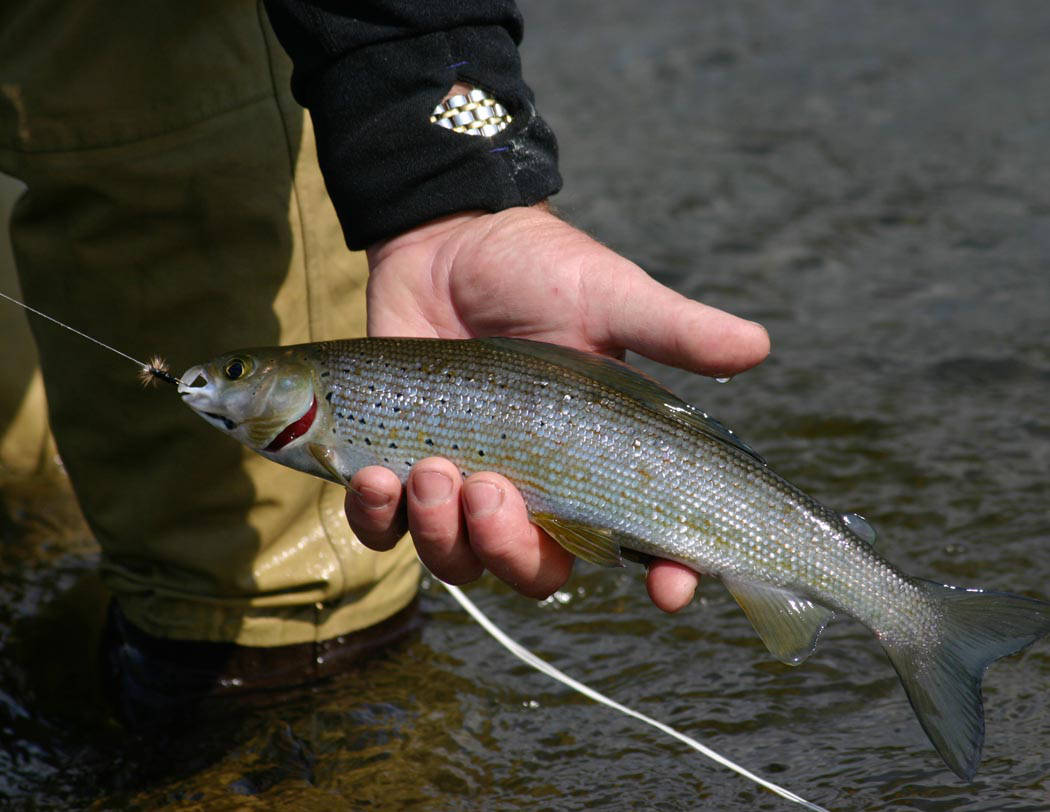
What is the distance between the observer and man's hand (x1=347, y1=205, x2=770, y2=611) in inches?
116

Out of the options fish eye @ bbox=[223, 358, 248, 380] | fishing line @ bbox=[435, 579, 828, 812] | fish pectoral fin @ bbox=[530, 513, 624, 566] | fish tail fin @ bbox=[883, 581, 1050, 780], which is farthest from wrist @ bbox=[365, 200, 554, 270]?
fish tail fin @ bbox=[883, 581, 1050, 780]

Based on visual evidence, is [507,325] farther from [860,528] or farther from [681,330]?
[860,528]

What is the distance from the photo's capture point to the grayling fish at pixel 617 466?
301cm

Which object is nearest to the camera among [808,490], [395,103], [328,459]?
[328,459]

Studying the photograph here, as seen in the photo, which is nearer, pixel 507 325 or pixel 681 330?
pixel 681 330

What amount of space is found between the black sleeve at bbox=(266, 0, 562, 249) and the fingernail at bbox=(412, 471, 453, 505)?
73cm

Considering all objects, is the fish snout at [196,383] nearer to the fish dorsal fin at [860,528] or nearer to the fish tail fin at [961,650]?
the fish dorsal fin at [860,528]

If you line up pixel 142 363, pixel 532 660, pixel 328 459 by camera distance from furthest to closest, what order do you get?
pixel 532 660
pixel 142 363
pixel 328 459

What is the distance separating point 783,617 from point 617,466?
21.9 inches

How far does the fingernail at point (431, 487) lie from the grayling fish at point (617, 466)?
0.50 ft

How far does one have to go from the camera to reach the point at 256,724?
4.12 metres

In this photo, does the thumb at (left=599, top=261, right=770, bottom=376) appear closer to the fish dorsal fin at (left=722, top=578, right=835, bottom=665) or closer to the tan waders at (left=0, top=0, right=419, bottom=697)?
the fish dorsal fin at (left=722, top=578, right=835, bottom=665)

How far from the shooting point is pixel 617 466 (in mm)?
3061

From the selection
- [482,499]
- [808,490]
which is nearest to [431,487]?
[482,499]
